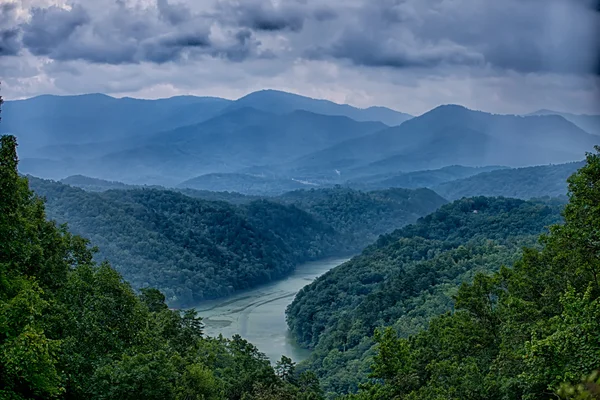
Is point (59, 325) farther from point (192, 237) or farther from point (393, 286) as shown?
point (192, 237)

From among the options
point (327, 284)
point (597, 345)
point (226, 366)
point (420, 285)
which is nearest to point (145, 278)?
point (327, 284)

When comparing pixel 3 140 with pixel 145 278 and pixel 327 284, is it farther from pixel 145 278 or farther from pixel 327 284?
pixel 145 278

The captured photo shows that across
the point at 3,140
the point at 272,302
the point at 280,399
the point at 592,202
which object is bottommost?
the point at 272,302

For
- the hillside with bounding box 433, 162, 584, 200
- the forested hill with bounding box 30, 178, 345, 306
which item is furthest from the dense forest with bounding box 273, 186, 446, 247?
the hillside with bounding box 433, 162, 584, 200

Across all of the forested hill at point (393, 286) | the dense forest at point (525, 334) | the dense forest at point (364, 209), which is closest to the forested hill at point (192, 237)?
the dense forest at point (364, 209)

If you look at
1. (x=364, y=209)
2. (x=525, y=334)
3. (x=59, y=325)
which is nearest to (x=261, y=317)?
(x=525, y=334)

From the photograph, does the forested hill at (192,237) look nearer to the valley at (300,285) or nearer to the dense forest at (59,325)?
the valley at (300,285)

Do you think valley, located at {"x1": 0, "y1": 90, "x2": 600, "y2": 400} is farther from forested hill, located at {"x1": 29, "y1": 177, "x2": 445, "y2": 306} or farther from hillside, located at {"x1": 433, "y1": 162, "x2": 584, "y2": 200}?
hillside, located at {"x1": 433, "y1": 162, "x2": 584, "y2": 200}
